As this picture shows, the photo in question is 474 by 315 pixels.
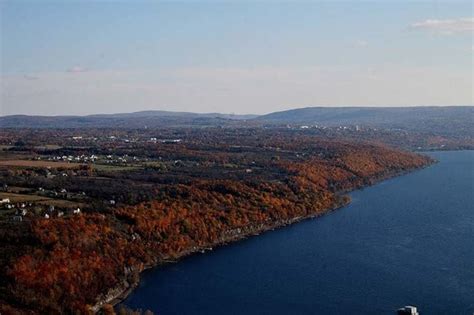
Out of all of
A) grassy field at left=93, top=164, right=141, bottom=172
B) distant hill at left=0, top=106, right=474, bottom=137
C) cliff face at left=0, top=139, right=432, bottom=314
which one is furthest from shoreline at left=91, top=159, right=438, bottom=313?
distant hill at left=0, top=106, right=474, bottom=137

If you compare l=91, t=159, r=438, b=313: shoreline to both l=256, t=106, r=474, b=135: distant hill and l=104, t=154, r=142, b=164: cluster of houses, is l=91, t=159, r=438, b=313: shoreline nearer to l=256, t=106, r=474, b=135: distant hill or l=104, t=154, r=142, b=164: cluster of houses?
l=104, t=154, r=142, b=164: cluster of houses

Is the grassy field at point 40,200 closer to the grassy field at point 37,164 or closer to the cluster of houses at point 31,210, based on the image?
the cluster of houses at point 31,210

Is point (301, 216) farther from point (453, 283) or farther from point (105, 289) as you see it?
point (105, 289)

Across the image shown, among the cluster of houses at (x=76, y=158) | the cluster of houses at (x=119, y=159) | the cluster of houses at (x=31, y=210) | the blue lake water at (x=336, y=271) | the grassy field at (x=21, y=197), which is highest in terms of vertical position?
the cluster of houses at (x=76, y=158)

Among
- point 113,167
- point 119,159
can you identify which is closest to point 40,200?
point 113,167

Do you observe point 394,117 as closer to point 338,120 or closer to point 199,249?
point 338,120

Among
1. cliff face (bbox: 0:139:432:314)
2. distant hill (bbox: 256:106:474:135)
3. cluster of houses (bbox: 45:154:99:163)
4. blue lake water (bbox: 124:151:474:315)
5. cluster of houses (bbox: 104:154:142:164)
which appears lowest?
blue lake water (bbox: 124:151:474:315)

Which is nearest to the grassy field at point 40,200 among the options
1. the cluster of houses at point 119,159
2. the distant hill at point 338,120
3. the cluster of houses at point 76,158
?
the cluster of houses at point 119,159
